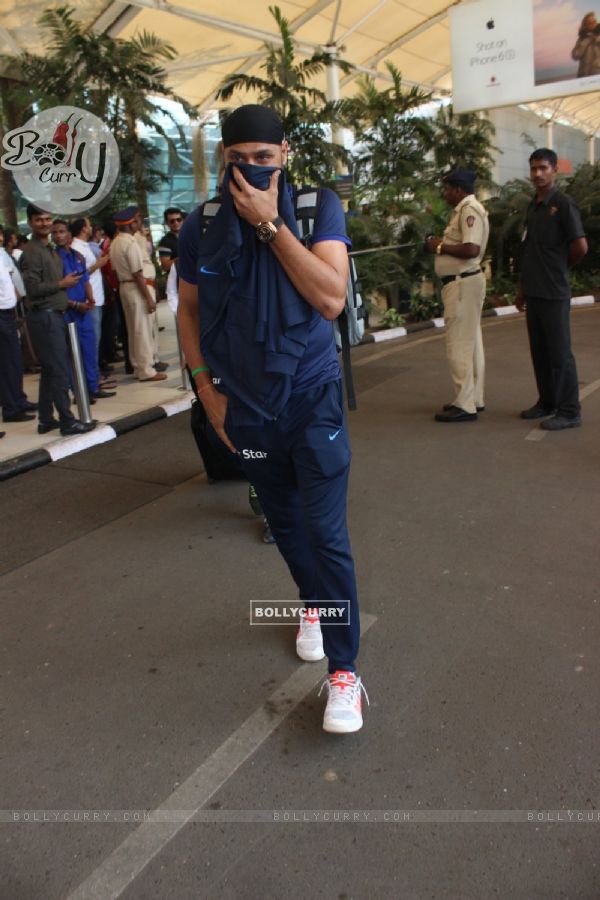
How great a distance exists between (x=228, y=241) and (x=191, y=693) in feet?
5.39

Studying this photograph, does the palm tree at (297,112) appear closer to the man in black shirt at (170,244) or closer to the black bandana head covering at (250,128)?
the man in black shirt at (170,244)

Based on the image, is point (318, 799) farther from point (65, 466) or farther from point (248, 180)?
point (65, 466)

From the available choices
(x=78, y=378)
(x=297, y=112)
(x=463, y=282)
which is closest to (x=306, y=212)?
(x=463, y=282)

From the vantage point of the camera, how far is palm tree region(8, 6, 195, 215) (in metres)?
10.6

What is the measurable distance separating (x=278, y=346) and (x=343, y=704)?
3.94 ft

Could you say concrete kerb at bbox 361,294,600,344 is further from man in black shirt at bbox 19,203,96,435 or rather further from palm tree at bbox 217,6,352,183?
man in black shirt at bbox 19,203,96,435

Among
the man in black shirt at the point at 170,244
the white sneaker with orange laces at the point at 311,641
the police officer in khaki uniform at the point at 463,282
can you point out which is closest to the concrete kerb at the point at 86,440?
the man in black shirt at the point at 170,244

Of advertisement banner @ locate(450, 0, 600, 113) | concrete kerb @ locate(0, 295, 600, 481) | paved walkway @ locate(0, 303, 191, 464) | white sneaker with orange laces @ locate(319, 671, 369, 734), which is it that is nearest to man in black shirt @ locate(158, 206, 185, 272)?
paved walkway @ locate(0, 303, 191, 464)

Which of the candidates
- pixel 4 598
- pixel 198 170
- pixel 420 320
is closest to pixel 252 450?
pixel 4 598

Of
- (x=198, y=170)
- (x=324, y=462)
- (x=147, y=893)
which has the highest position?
(x=198, y=170)

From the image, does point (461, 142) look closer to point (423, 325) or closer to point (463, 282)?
point (423, 325)

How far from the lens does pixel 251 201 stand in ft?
6.56

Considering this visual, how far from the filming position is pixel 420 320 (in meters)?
12.7

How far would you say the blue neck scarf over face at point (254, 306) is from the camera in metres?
2.14
